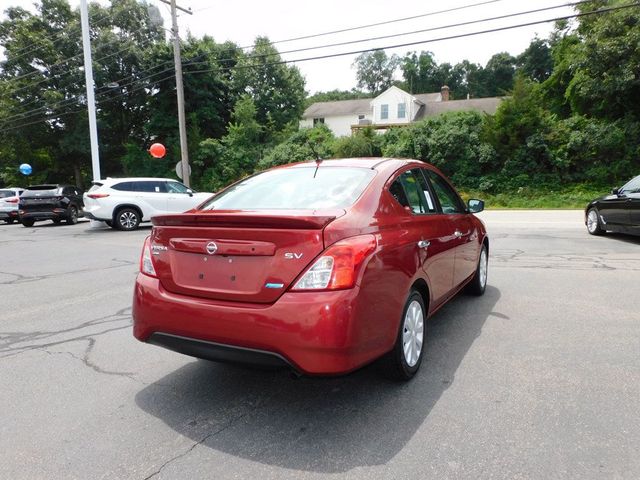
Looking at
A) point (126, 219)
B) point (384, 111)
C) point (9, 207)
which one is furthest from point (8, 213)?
point (384, 111)

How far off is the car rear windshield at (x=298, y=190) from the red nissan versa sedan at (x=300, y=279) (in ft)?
0.05

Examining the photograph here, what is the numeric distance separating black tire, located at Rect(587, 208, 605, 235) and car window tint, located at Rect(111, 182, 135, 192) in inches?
522

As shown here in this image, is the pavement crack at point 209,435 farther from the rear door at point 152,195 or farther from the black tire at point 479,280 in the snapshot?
the rear door at point 152,195

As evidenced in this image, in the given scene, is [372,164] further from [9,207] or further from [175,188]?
[9,207]

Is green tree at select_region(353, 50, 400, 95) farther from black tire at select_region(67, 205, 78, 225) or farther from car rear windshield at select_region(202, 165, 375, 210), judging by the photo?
car rear windshield at select_region(202, 165, 375, 210)

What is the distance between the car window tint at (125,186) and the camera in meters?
14.6

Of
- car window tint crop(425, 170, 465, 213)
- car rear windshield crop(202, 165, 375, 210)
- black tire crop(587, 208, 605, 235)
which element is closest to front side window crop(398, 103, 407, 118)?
black tire crop(587, 208, 605, 235)

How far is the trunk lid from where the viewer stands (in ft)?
8.52

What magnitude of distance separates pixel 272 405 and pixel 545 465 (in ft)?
5.25

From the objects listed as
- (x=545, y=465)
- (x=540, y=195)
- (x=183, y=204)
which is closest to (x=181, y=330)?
(x=545, y=465)

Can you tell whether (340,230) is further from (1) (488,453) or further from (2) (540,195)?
(2) (540,195)

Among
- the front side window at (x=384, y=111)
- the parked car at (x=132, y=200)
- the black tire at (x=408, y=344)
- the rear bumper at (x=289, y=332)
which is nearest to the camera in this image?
the rear bumper at (x=289, y=332)

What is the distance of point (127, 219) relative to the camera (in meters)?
14.6

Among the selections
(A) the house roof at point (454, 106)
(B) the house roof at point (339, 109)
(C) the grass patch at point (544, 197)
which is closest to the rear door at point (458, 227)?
(C) the grass patch at point (544, 197)
